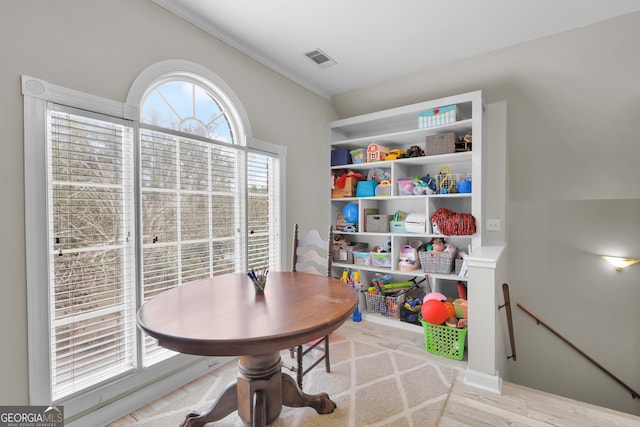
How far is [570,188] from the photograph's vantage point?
272cm

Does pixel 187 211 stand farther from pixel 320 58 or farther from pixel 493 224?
pixel 493 224

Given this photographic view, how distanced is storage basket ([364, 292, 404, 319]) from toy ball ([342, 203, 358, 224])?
2.89 feet

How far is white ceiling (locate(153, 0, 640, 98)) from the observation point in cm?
194

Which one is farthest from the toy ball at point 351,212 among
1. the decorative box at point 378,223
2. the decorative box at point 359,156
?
the decorative box at point 359,156

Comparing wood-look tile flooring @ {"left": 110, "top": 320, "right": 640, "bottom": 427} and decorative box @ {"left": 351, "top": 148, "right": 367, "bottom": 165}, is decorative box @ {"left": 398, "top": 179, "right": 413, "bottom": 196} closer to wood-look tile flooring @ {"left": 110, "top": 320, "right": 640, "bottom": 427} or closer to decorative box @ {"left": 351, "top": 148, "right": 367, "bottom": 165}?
decorative box @ {"left": 351, "top": 148, "right": 367, "bottom": 165}

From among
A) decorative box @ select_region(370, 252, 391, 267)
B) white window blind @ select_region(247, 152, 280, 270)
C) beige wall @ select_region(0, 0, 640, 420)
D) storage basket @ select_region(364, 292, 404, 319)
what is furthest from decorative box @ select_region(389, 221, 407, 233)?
white window blind @ select_region(247, 152, 280, 270)

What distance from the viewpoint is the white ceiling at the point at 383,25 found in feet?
6.38

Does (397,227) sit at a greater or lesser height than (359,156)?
lesser

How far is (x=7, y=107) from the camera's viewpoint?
1322 millimetres

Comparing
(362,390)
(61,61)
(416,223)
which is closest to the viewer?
(61,61)

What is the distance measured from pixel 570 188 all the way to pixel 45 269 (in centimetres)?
403

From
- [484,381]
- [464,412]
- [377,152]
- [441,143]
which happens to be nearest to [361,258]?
[377,152]

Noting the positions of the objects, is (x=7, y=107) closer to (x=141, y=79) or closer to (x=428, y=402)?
(x=141, y=79)

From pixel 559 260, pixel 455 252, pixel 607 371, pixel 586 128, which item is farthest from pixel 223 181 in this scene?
pixel 607 371
